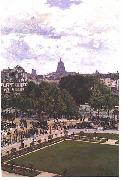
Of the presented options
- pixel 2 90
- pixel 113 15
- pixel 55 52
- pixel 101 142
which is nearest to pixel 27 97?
pixel 2 90

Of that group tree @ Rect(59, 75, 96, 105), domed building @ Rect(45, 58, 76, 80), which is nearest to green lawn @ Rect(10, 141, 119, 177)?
tree @ Rect(59, 75, 96, 105)

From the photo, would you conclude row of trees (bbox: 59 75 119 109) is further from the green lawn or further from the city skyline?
the green lawn

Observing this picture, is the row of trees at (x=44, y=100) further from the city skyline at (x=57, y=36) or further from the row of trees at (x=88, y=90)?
the city skyline at (x=57, y=36)

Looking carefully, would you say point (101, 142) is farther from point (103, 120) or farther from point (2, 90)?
point (2, 90)

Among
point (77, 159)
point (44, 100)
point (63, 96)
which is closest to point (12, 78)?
point (44, 100)

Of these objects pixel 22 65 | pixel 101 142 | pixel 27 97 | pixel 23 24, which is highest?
pixel 23 24

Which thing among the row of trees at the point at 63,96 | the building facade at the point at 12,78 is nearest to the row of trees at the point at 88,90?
the row of trees at the point at 63,96

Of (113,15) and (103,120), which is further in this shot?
(103,120)

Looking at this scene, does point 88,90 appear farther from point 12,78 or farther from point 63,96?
point 12,78
